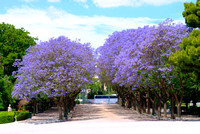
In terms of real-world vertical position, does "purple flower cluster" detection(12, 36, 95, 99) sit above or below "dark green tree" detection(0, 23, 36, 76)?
below

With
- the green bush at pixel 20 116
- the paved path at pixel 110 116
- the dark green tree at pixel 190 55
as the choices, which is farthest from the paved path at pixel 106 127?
the green bush at pixel 20 116

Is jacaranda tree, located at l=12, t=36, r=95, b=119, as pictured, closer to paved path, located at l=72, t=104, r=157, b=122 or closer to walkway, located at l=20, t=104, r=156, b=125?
walkway, located at l=20, t=104, r=156, b=125

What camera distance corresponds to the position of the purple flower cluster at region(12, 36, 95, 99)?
31.1 metres

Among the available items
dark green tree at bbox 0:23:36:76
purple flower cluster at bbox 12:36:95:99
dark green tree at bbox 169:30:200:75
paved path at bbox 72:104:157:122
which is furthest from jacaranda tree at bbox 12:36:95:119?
dark green tree at bbox 0:23:36:76

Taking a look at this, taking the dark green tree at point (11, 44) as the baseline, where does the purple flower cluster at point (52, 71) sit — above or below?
below

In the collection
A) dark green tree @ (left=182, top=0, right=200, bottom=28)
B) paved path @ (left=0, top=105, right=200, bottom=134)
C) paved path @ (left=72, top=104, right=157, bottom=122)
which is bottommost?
paved path @ (left=72, top=104, right=157, bottom=122)

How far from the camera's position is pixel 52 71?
104ft

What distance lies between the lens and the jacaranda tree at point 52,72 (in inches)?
1223

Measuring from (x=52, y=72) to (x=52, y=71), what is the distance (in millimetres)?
241

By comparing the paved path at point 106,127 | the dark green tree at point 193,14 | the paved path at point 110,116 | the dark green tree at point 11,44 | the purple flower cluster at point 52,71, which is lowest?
the paved path at point 110,116

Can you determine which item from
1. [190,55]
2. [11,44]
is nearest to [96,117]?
[190,55]

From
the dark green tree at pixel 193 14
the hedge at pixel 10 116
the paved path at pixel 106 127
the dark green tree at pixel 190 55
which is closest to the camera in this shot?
the paved path at pixel 106 127

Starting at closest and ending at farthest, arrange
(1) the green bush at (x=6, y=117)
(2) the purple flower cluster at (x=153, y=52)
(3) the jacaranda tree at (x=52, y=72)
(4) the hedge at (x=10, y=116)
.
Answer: (2) the purple flower cluster at (x=153, y=52) < (3) the jacaranda tree at (x=52, y=72) < (1) the green bush at (x=6, y=117) < (4) the hedge at (x=10, y=116)

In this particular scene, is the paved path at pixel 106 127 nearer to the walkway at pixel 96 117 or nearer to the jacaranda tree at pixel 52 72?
the jacaranda tree at pixel 52 72
